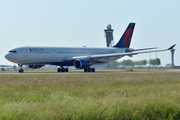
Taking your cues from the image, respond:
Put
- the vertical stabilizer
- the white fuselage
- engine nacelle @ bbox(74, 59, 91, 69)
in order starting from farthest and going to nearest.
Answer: the vertical stabilizer, engine nacelle @ bbox(74, 59, 91, 69), the white fuselage

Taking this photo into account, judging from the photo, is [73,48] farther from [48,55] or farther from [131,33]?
[131,33]

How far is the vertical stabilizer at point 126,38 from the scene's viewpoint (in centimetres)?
5942

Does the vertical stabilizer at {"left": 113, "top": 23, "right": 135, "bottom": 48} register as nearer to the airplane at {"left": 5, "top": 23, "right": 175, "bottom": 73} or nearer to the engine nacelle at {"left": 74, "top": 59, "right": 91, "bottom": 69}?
the airplane at {"left": 5, "top": 23, "right": 175, "bottom": 73}

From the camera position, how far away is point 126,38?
5969 cm

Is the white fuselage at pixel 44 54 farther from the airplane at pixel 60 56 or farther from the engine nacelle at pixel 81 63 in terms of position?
the engine nacelle at pixel 81 63

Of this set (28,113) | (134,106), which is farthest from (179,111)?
(28,113)

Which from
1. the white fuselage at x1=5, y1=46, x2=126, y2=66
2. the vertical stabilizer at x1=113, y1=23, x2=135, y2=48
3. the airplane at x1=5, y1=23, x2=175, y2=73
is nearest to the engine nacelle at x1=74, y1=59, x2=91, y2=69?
the airplane at x1=5, y1=23, x2=175, y2=73

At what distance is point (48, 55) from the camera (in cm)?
4566

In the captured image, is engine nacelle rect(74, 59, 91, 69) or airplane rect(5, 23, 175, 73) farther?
engine nacelle rect(74, 59, 91, 69)

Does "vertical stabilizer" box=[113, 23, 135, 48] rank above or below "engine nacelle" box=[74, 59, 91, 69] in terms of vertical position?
above

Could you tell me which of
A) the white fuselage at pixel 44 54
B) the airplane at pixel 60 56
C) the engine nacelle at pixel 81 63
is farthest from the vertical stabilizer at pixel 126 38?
the engine nacelle at pixel 81 63

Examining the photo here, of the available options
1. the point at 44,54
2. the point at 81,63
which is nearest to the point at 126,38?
the point at 81,63

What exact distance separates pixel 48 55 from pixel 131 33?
2190 cm

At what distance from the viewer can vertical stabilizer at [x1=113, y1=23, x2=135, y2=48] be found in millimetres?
59422
